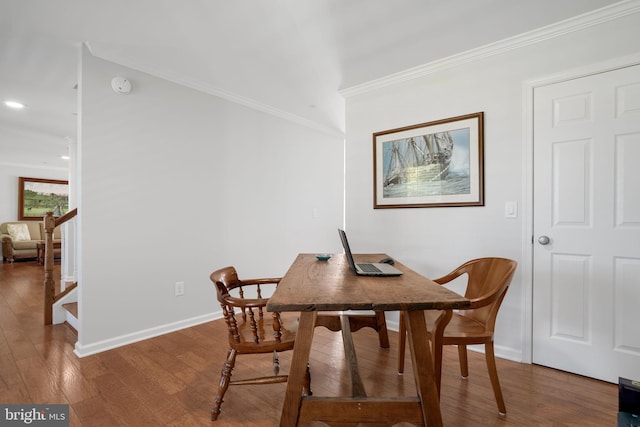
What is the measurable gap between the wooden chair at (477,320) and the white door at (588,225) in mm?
476

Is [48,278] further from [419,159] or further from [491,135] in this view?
[491,135]

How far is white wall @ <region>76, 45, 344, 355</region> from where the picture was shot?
222cm

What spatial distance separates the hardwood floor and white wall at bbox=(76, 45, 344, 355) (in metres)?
0.34

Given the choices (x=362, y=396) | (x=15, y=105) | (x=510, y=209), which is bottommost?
(x=362, y=396)

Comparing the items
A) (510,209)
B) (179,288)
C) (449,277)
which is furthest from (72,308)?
(510,209)

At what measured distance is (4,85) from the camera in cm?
282

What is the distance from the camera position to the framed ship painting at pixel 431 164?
7.44 ft

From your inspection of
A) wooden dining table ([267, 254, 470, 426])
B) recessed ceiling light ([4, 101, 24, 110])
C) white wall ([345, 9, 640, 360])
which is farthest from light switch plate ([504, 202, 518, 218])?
recessed ceiling light ([4, 101, 24, 110])

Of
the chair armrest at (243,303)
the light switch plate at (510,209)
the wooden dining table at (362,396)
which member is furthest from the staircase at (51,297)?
the light switch plate at (510,209)

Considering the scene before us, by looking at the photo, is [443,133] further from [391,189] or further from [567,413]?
[567,413]

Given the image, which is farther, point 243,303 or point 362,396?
point 243,303

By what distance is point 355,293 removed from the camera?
3.76 ft

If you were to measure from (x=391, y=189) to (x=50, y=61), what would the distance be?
3029 millimetres

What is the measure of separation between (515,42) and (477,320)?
1918mm
